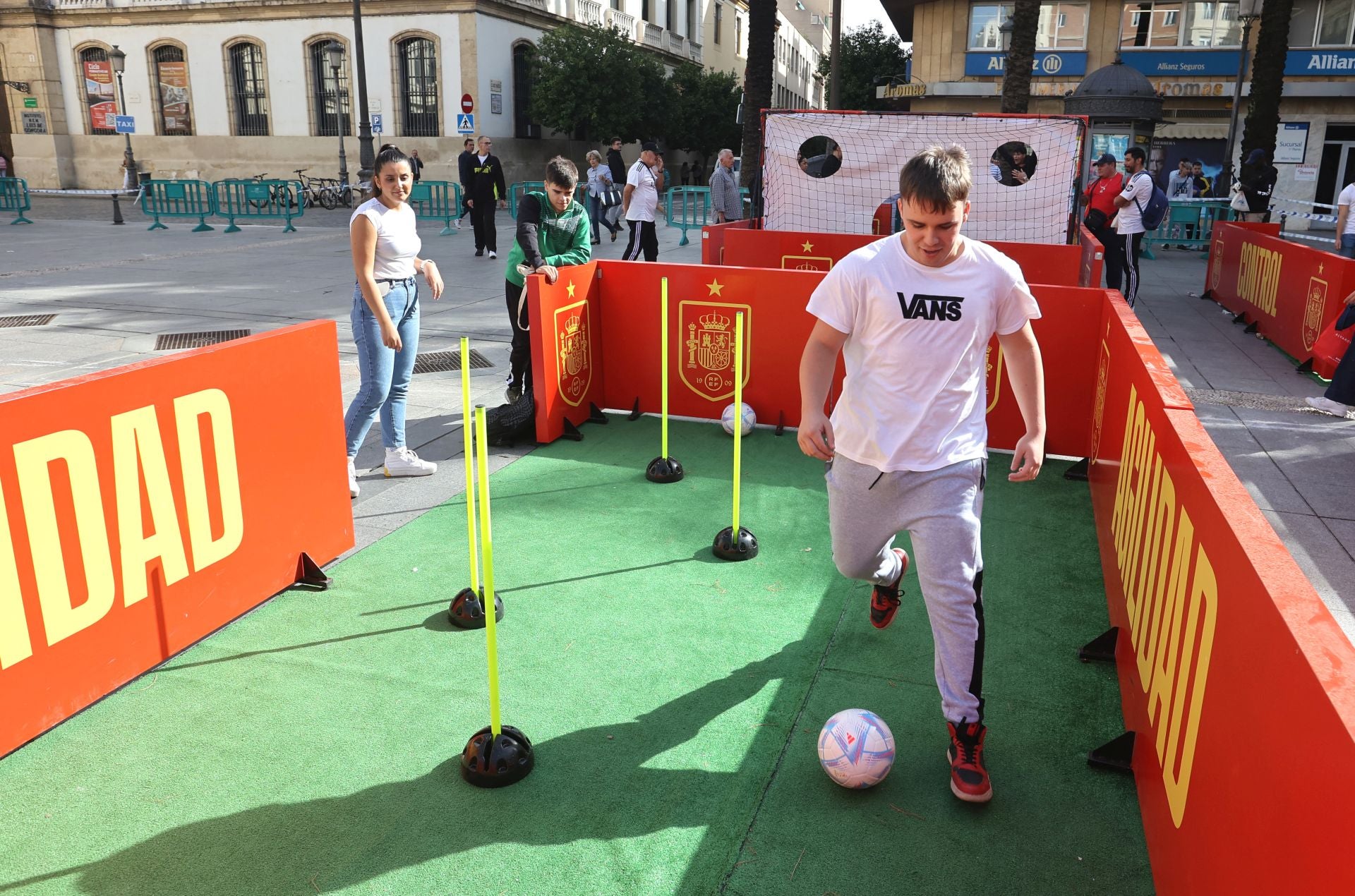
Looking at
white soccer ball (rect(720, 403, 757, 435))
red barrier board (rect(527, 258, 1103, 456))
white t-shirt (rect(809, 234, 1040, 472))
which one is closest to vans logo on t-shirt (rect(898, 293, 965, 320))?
white t-shirt (rect(809, 234, 1040, 472))

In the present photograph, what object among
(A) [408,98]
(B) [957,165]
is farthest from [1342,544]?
(A) [408,98]

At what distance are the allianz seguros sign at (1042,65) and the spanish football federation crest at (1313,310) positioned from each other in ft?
102

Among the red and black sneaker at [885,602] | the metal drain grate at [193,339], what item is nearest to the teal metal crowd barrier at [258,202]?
the metal drain grate at [193,339]

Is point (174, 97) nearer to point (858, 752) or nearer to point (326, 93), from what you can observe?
point (326, 93)

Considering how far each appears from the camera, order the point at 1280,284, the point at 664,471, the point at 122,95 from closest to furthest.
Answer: the point at 664,471 → the point at 1280,284 → the point at 122,95

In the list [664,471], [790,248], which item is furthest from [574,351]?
[790,248]

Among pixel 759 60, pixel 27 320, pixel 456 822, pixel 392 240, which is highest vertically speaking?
pixel 759 60

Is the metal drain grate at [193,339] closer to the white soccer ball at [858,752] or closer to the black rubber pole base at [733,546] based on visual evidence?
the black rubber pole base at [733,546]

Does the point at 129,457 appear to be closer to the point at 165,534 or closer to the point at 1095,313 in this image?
the point at 165,534

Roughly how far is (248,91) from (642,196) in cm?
2971

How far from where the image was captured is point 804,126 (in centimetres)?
1331

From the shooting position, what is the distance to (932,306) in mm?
3402

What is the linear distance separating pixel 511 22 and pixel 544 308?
33.7m

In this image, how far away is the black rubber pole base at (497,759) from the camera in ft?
12.0
